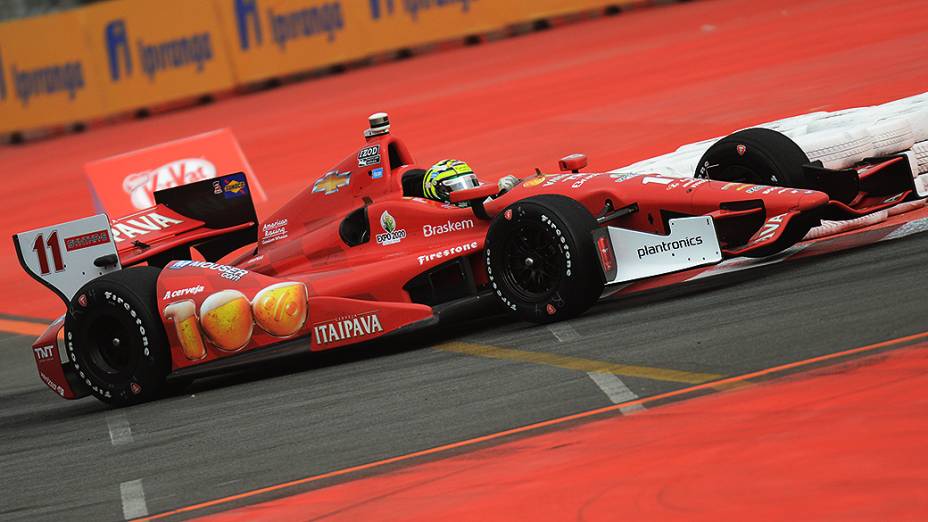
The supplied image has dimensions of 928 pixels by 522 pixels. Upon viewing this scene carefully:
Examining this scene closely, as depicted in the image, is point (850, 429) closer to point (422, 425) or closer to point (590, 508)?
point (590, 508)

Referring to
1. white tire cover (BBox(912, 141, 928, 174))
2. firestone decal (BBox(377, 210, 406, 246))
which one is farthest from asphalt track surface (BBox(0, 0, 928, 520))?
white tire cover (BBox(912, 141, 928, 174))

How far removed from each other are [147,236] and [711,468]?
5.90m

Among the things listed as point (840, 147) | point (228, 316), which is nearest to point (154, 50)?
point (228, 316)

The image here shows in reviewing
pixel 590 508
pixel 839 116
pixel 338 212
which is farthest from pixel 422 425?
pixel 839 116

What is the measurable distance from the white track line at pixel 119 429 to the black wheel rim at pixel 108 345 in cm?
35

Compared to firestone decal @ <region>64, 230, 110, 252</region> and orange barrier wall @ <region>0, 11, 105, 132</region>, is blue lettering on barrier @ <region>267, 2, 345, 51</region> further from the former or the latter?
firestone decal @ <region>64, 230, 110, 252</region>

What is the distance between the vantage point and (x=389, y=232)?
29.2ft

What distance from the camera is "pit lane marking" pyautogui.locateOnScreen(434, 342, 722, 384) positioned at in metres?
6.52

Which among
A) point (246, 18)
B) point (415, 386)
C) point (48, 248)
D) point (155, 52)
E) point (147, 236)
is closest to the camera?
point (415, 386)

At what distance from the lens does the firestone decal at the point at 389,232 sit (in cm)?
886

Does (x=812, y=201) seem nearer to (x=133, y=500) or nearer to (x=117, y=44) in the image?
(x=133, y=500)

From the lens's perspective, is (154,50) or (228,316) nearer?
(228,316)

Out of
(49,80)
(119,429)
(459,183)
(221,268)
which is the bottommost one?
(119,429)

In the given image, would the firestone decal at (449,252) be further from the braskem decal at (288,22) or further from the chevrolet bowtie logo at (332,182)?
the braskem decal at (288,22)
